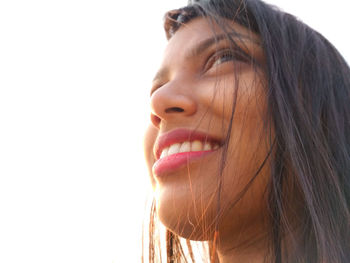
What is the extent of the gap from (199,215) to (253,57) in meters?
0.61

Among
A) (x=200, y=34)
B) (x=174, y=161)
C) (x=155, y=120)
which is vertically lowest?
(x=174, y=161)

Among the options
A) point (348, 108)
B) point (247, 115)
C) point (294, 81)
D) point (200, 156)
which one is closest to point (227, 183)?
point (200, 156)

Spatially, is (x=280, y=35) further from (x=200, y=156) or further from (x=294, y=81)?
(x=200, y=156)

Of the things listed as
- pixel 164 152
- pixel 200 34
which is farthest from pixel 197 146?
pixel 200 34

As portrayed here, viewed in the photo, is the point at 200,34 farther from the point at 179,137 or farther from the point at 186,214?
the point at 186,214

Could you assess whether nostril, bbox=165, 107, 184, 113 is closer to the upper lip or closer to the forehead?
the upper lip

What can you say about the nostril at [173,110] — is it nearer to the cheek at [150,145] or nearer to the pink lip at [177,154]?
the pink lip at [177,154]

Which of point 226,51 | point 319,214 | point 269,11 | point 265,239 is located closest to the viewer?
point 319,214

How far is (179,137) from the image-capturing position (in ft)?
4.89

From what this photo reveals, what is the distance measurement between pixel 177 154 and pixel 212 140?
0.14 m

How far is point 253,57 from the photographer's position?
1.53 metres

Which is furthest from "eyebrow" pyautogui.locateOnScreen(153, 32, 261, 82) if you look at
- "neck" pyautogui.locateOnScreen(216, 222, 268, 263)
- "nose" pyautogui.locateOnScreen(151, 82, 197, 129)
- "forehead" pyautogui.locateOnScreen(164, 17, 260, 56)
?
"neck" pyautogui.locateOnScreen(216, 222, 268, 263)

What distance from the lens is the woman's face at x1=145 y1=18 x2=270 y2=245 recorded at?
137 centimetres

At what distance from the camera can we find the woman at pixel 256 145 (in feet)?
4.46
